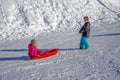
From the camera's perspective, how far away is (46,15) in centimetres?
1869

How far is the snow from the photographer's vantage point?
9323 millimetres

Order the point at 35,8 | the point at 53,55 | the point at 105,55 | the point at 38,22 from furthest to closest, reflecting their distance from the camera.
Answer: the point at 35,8 < the point at 38,22 < the point at 53,55 < the point at 105,55

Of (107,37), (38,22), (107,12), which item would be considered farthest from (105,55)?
(107,12)

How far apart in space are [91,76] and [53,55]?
330 cm

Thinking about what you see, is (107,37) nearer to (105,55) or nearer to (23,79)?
(105,55)

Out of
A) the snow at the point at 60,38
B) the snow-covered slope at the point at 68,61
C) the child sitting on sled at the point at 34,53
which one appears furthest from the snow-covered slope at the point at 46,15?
the child sitting on sled at the point at 34,53

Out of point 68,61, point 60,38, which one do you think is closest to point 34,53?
point 68,61

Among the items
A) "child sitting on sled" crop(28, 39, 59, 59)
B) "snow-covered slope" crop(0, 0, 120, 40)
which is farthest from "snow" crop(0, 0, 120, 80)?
"child sitting on sled" crop(28, 39, 59, 59)

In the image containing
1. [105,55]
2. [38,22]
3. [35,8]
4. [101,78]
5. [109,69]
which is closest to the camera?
[101,78]

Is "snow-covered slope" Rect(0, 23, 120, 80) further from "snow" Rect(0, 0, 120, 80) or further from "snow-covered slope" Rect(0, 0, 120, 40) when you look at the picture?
"snow-covered slope" Rect(0, 0, 120, 40)

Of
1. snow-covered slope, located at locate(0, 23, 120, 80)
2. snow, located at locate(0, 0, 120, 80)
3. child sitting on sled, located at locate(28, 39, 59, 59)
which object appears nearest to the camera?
snow-covered slope, located at locate(0, 23, 120, 80)

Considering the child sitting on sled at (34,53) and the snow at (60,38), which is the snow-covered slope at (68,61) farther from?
the child sitting on sled at (34,53)

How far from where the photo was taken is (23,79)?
29.6 ft

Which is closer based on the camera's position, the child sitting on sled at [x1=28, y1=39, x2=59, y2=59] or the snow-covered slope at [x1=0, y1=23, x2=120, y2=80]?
the snow-covered slope at [x1=0, y1=23, x2=120, y2=80]
